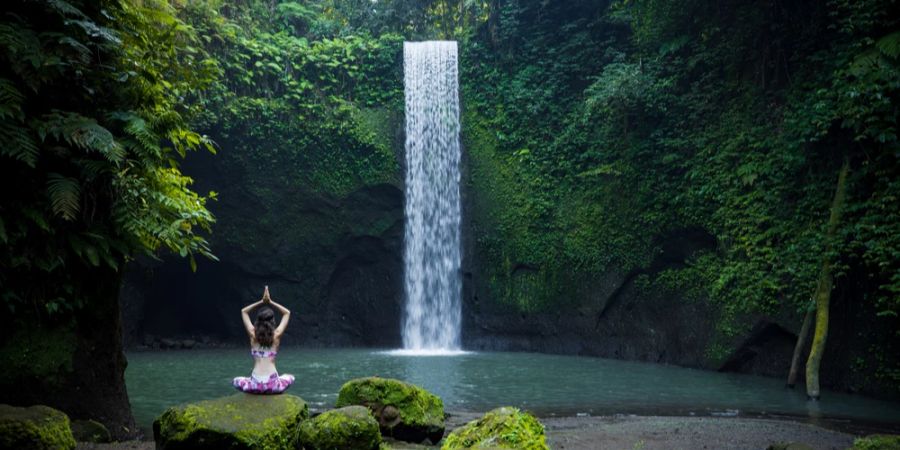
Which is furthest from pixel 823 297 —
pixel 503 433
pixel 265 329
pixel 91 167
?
pixel 91 167

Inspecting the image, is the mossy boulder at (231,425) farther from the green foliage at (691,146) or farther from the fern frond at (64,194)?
the green foliage at (691,146)

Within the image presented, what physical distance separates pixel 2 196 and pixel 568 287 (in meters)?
14.3

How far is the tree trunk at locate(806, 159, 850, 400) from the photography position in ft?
36.9

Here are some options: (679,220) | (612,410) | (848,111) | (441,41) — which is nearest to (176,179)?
(612,410)

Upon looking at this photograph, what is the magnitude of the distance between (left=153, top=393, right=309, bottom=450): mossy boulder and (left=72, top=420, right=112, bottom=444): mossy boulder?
1.34 metres

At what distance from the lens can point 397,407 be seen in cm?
754

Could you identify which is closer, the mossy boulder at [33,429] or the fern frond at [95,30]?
the mossy boulder at [33,429]

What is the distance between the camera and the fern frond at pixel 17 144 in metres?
6.24

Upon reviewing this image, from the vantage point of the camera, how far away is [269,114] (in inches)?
810

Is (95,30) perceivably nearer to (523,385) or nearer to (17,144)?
(17,144)

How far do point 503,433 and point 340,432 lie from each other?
5.81ft

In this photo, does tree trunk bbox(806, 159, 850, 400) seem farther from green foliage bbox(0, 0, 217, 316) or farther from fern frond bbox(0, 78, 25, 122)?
fern frond bbox(0, 78, 25, 122)

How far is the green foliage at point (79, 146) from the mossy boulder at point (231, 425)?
2.07m

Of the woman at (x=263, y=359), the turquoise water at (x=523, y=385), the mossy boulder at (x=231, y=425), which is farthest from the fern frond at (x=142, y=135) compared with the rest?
the turquoise water at (x=523, y=385)
